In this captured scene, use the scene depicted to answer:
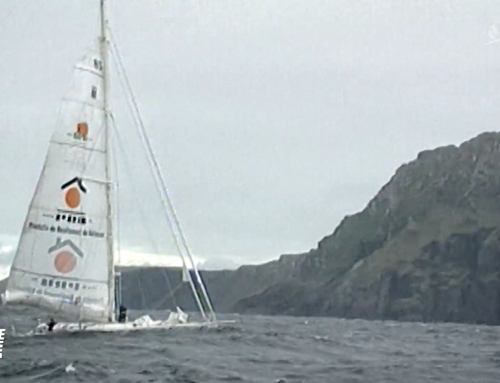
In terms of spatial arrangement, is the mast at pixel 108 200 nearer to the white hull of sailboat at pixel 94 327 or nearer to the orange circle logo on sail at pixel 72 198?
the white hull of sailboat at pixel 94 327

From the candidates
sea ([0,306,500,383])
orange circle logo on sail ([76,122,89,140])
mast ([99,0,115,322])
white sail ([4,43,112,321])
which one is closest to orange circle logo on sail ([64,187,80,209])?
white sail ([4,43,112,321])

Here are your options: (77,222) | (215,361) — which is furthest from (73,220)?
(215,361)

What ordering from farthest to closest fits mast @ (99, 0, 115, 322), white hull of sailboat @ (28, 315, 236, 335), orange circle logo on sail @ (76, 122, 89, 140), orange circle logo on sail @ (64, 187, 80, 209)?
mast @ (99, 0, 115, 322) → orange circle logo on sail @ (76, 122, 89, 140) → white hull of sailboat @ (28, 315, 236, 335) → orange circle logo on sail @ (64, 187, 80, 209)

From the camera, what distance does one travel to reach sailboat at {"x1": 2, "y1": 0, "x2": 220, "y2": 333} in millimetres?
39344

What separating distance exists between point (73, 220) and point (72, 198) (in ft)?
3.30

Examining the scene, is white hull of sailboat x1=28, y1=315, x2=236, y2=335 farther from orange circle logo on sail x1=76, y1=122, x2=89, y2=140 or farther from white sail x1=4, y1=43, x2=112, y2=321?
orange circle logo on sail x1=76, y1=122, x2=89, y2=140

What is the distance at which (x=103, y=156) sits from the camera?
→ 41.7 meters

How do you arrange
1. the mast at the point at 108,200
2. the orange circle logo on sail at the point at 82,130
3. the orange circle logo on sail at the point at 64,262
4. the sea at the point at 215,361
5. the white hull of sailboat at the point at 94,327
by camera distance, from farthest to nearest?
the mast at the point at 108,200 → the orange circle logo on sail at the point at 82,130 → the white hull of sailboat at the point at 94,327 → the orange circle logo on sail at the point at 64,262 → the sea at the point at 215,361

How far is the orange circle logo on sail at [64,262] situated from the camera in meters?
39.6

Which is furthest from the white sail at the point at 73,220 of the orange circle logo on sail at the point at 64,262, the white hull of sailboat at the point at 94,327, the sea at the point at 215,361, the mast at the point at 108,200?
the sea at the point at 215,361

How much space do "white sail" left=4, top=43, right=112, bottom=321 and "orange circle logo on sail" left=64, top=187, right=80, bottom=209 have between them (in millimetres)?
46

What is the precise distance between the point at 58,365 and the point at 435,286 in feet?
566

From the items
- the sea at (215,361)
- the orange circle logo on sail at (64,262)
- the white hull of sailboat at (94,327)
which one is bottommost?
the sea at (215,361)

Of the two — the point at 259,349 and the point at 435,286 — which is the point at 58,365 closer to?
the point at 259,349
